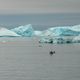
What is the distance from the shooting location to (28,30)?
135125 millimetres

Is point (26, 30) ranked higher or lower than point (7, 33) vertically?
lower

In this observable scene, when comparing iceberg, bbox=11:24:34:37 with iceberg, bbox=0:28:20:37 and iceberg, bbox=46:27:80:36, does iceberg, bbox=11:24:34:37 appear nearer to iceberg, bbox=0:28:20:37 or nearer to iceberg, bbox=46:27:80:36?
iceberg, bbox=0:28:20:37

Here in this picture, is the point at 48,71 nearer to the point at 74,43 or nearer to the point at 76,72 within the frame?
the point at 76,72

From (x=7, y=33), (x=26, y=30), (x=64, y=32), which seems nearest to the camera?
(x=64, y=32)

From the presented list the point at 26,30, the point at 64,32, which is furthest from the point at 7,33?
the point at 64,32

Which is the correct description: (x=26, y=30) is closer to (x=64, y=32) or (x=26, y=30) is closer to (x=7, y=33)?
(x=64, y=32)

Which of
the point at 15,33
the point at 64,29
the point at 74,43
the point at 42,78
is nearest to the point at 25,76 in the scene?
the point at 42,78

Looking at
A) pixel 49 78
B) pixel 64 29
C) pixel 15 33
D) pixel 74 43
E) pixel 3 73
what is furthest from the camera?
pixel 15 33

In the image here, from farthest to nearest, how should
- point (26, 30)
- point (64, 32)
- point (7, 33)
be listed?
point (7, 33), point (26, 30), point (64, 32)

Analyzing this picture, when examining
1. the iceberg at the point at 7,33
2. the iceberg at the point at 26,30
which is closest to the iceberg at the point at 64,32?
the iceberg at the point at 26,30

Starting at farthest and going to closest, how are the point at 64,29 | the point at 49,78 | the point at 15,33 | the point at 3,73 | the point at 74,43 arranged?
the point at 15,33 → the point at 64,29 → the point at 74,43 → the point at 3,73 → the point at 49,78

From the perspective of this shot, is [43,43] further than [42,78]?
Yes

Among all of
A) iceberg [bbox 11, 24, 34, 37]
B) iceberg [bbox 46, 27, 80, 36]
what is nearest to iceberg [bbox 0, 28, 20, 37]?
iceberg [bbox 11, 24, 34, 37]

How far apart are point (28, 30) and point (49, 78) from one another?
104 metres
